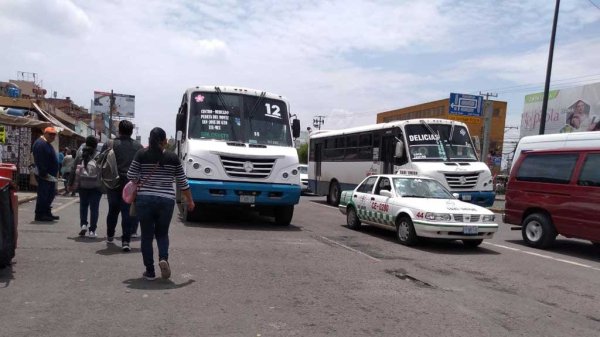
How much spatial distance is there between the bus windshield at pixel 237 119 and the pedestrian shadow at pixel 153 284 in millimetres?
5805

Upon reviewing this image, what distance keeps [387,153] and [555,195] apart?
7.31 m

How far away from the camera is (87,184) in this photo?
28.7ft

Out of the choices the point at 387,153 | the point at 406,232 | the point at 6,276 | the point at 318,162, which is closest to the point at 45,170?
the point at 6,276

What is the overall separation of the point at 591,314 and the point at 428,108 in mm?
60064

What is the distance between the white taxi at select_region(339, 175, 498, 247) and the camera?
9.40 m

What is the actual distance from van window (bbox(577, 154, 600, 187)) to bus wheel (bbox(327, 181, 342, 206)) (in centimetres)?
1126

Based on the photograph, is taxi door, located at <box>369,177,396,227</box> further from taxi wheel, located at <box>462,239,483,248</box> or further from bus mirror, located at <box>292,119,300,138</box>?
bus mirror, located at <box>292,119,300,138</box>

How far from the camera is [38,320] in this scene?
460 centimetres

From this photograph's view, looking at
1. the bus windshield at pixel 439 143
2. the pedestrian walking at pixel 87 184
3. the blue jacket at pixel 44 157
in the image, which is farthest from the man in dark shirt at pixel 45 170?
the bus windshield at pixel 439 143

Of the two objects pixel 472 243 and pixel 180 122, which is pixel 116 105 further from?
pixel 472 243

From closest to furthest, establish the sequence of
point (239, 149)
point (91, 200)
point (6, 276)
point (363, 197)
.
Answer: point (6, 276) → point (91, 200) → point (239, 149) → point (363, 197)

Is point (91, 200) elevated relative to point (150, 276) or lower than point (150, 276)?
elevated

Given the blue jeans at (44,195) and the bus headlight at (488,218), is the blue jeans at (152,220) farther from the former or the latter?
the bus headlight at (488,218)

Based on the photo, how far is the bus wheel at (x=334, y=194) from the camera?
2055 centimetres
